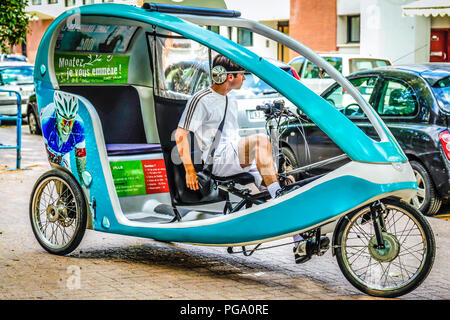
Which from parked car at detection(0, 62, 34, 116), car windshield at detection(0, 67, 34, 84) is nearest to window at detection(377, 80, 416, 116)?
parked car at detection(0, 62, 34, 116)

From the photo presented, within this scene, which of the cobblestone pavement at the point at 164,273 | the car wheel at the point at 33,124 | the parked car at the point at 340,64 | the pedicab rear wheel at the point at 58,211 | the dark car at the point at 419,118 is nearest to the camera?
the cobblestone pavement at the point at 164,273

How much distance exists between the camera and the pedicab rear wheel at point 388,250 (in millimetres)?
5289

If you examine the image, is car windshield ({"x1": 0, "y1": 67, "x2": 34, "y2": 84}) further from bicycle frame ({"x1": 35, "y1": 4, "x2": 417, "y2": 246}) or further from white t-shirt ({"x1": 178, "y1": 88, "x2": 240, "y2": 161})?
white t-shirt ({"x1": 178, "y1": 88, "x2": 240, "y2": 161})

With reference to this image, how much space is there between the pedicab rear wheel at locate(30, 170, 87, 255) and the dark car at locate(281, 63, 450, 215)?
2.54 m

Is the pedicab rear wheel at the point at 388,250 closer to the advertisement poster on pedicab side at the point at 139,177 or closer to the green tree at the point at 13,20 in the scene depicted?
the advertisement poster on pedicab side at the point at 139,177

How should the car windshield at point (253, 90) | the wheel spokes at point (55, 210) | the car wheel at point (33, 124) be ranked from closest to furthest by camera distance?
the wheel spokes at point (55, 210), the car windshield at point (253, 90), the car wheel at point (33, 124)

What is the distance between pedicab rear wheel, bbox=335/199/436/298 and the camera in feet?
17.4

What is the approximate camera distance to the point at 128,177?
6762mm

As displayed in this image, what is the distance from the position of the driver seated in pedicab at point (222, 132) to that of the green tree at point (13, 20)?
34.1 feet

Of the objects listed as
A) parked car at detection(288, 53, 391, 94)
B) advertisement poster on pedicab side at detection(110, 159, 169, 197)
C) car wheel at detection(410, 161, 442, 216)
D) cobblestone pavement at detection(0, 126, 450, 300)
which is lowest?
cobblestone pavement at detection(0, 126, 450, 300)

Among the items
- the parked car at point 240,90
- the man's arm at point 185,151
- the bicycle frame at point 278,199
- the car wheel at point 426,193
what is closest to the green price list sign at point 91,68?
the bicycle frame at point 278,199

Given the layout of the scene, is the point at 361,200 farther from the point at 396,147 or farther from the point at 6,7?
the point at 6,7
